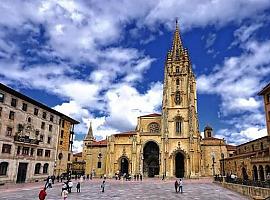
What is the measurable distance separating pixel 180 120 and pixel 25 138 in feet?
116

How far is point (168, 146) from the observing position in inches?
2267

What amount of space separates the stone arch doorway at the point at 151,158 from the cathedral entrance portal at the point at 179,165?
4.76 meters

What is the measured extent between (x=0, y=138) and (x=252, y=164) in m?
35.2

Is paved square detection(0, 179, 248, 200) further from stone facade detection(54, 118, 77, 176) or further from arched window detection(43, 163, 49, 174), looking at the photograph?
stone facade detection(54, 118, 77, 176)

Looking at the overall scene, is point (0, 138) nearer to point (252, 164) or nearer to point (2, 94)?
point (2, 94)

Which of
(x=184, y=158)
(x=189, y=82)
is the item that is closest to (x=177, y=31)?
(x=189, y=82)

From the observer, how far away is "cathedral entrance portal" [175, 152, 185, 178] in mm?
57844

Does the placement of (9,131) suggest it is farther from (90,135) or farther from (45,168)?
(90,135)

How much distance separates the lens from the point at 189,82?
63.7 m

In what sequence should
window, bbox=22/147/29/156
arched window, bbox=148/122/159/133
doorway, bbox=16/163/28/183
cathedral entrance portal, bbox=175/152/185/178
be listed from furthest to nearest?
1. arched window, bbox=148/122/159/133
2. cathedral entrance portal, bbox=175/152/185/178
3. window, bbox=22/147/29/156
4. doorway, bbox=16/163/28/183

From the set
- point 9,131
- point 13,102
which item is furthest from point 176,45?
point 9,131

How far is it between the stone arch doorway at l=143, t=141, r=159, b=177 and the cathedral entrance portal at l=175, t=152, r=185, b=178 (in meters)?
4.76

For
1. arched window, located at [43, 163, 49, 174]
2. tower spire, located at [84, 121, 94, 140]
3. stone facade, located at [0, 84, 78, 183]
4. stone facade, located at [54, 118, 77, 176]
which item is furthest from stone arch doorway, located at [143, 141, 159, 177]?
tower spire, located at [84, 121, 94, 140]

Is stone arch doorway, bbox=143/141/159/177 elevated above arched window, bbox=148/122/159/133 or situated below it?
below
